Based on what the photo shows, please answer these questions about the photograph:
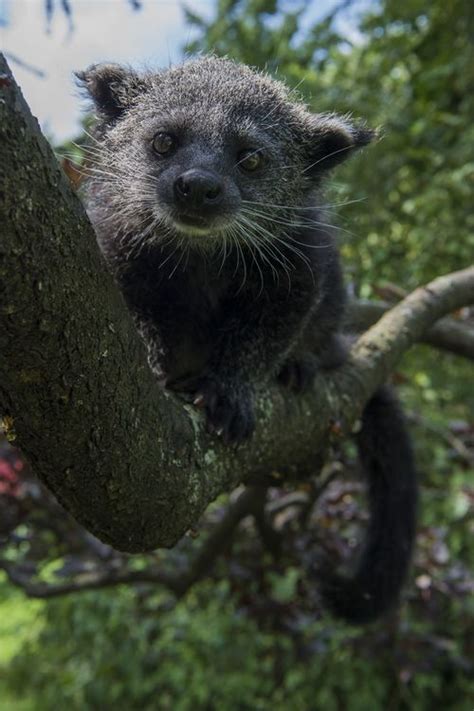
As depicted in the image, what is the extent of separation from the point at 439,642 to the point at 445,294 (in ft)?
5.92

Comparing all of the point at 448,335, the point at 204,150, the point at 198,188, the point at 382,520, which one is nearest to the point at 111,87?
the point at 204,150

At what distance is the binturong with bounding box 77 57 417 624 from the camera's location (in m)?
2.54

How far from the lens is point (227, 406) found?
2209mm

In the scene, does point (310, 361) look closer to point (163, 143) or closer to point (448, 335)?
point (163, 143)

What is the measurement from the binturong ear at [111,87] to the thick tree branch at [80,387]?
131 centimetres

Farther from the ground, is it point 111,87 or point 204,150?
point 111,87

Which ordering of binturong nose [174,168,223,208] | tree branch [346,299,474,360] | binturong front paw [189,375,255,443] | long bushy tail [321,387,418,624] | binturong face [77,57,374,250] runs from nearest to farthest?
1. binturong front paw [189,375,255,443]
2. binturong nose [174,168,223,208]
3. binturong face [77,57,374,250]
4. long bushy tail [321,387,418,624]
5. tree branch [346,299,474,360]

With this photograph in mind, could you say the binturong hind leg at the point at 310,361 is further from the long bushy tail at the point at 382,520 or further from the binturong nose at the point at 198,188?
the binturong nose at the point at 198,188

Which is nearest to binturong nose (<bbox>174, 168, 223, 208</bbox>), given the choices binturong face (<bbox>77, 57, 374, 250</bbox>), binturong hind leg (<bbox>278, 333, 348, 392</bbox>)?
binturong face (<bbox>77, 57, 374, 250</bbox>)

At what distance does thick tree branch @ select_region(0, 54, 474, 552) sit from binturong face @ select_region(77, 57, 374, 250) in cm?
78

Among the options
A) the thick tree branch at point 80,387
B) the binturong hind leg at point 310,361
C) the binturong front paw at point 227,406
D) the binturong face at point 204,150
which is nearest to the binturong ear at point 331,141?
the binturong face at point 204,150

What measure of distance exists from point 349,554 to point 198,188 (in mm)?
2185

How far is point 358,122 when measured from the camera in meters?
3.07

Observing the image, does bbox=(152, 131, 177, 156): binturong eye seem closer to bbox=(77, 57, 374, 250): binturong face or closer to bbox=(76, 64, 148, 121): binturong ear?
bbox=(77, 57, 374, 250): binturong face
